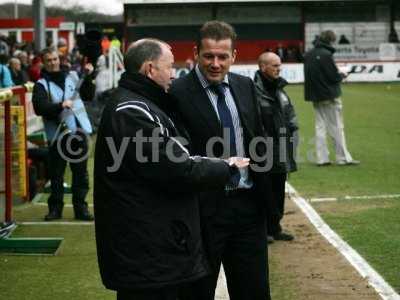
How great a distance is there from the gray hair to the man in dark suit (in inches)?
28.5

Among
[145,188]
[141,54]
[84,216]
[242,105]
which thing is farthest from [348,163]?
[145,188]

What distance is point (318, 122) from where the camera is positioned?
16.6 m

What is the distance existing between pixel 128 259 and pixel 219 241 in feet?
3.32

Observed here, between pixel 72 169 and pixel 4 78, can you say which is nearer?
pixel 72 169

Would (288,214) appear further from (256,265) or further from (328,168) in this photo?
(256,265)

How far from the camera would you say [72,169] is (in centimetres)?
1120

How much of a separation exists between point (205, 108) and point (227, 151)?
11.4 inches

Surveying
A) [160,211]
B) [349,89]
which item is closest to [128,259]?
[160,211]

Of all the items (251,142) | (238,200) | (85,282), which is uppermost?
(251,142)

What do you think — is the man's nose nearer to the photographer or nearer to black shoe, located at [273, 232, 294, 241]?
black shoe, located at [273, 232, 294, 241]

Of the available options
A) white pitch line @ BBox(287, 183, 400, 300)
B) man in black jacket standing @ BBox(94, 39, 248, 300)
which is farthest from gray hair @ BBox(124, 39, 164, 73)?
white pitch line @ BBox(287, 183, 400, 300)

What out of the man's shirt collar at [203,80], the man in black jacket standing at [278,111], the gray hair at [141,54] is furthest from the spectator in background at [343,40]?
the gray hair at [141,54]

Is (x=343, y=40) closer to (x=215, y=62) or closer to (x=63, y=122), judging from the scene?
(x=63, y=122)

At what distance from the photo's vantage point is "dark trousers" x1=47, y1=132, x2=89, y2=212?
10984 millimetres
